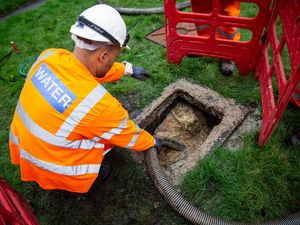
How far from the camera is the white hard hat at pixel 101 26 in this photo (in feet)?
6.36

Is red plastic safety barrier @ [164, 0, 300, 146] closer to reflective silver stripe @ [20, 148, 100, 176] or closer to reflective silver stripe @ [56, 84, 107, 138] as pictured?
reflective silver stripe @ [56, 84, 107, 138]

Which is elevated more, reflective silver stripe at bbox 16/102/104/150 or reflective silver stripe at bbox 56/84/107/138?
reflective silver stripe at bbox 56/84/107/138

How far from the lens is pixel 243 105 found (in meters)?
3.35

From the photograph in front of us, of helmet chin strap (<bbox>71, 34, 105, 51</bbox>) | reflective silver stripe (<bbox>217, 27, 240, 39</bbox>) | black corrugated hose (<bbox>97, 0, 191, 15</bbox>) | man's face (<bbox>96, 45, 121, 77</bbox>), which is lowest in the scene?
black corrugated hose (<bbox>97, 0, 191, 15</bbox>)

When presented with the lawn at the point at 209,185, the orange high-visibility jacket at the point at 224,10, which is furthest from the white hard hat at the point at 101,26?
the orange high-visibility jacket at the point at 224,10

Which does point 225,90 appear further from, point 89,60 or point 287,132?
point 89,60

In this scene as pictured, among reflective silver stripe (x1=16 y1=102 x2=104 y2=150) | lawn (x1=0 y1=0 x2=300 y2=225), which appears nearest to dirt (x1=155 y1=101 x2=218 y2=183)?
lawn (x1=0 y1=0 x2=300 y2=225)

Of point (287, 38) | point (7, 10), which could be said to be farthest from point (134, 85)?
point (7, 10)

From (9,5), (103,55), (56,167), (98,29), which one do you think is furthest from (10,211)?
(9,5)

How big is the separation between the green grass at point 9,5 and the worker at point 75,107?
4661 millimetres

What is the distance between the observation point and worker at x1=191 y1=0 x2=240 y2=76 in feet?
11.3

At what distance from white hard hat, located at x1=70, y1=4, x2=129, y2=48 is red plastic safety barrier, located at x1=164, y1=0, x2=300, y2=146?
1400 millimetres

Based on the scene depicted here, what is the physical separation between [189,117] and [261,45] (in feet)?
4.10

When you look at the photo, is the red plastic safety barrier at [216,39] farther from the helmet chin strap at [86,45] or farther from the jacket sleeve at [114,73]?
the helmet chin strap at [86,45]
